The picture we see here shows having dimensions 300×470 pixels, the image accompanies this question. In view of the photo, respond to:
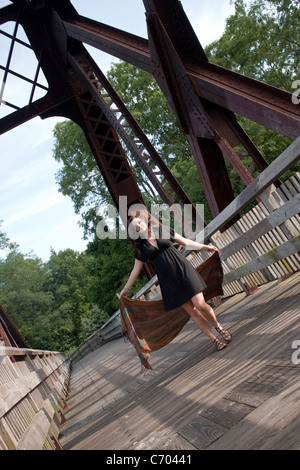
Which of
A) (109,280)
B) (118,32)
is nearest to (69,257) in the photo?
(109,280)

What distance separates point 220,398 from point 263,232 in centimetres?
306

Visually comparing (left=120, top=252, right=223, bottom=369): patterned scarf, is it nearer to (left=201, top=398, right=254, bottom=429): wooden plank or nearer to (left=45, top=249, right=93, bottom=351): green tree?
(left=201, top=398, right=254, bottom=429): wooden plank

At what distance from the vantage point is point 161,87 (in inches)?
248

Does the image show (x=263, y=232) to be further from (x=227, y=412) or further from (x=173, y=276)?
(x=227, y=412)

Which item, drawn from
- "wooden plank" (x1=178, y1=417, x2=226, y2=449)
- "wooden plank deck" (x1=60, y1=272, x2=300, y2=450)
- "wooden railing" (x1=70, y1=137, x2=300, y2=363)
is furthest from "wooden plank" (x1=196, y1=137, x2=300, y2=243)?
"wooden plank" (x1=178, y1=417, x2=226, y2=449)

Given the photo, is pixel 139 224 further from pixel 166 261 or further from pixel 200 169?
pixel 200 169

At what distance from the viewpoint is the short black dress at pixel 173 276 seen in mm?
5383

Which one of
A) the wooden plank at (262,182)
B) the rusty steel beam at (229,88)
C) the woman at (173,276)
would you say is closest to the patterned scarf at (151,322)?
the woman at (173,276)

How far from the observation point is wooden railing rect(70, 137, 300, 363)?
5.27 meters

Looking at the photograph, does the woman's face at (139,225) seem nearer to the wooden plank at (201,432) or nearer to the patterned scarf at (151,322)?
the patterned scarf at (151,322)

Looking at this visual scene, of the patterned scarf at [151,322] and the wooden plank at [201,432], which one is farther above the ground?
the patterned scarf at [151,322]

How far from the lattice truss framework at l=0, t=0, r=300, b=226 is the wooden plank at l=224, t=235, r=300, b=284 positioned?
84 cm

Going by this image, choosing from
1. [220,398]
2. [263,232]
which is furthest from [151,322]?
[220,398]

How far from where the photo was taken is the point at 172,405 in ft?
12.9
